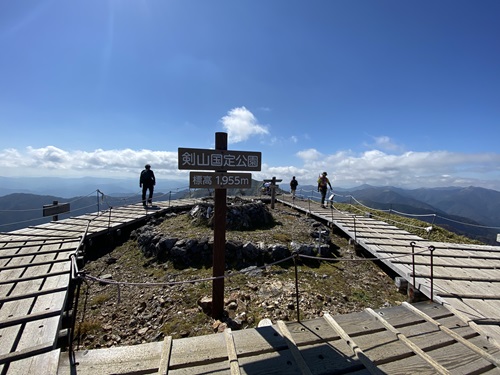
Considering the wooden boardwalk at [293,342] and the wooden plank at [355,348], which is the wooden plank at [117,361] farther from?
the wooden plank at [355,348]

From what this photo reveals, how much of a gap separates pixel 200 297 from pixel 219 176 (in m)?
3.66

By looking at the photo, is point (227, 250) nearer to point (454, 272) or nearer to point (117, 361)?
point (117, 361)

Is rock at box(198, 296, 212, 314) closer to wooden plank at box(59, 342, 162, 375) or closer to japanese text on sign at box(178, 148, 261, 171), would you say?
wooden plank at box(59, 342, 162, 375)

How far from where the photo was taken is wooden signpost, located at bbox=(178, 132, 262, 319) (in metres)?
5.42

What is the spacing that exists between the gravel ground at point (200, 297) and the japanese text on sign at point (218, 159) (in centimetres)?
253

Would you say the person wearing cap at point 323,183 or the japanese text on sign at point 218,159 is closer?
the japanese text on sign at point 218,159

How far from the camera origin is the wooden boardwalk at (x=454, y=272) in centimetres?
548

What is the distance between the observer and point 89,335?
5758 millimetres

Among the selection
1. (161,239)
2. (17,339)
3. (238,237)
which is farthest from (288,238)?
(17,339)

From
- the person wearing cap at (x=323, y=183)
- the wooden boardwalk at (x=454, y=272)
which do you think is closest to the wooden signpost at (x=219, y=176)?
the wooden boardwalk at (x=454, y=272)

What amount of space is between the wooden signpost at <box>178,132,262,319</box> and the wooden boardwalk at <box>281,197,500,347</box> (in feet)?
15.4

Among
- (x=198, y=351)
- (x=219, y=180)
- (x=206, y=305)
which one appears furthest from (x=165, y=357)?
(x=219, y=180)

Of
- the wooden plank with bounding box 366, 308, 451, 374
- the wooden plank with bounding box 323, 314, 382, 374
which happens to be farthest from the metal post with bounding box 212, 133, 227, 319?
the wooden plank with bounding box 366, 308, 451, 374

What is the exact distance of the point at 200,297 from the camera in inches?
268
